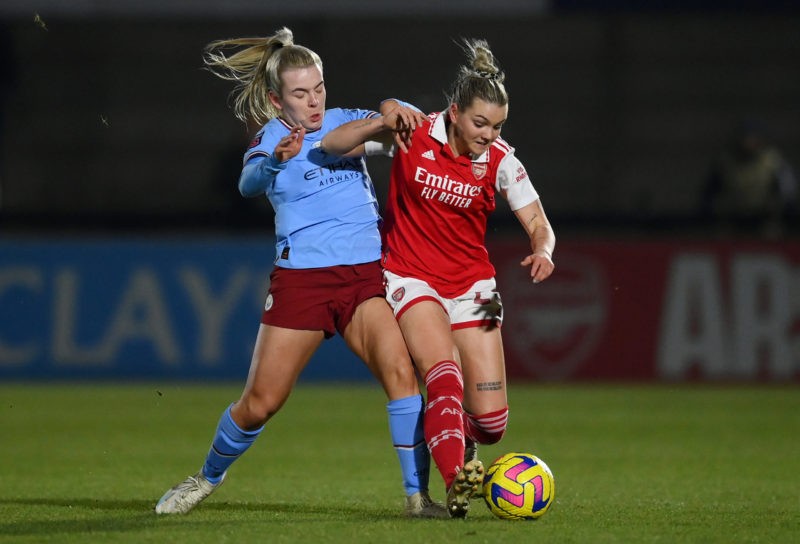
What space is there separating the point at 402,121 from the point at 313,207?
55cm

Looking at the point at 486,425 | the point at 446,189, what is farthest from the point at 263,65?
the point at 486,425

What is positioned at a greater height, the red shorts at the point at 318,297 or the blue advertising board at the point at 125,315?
the red shorts at the point at 318,297

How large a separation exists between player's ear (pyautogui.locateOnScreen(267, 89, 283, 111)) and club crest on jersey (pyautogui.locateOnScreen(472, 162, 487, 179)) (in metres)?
0.83

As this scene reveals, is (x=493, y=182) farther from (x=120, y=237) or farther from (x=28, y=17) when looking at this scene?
(x=28, y=17)

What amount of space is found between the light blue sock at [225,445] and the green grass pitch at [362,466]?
19cm

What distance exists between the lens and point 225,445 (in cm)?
589

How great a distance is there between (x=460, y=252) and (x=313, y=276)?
68cm

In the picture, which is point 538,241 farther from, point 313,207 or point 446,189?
point 313,207

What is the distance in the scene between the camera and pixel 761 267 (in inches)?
501

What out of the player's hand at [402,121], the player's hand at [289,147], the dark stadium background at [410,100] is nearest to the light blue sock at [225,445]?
the player's hand at [289,147]

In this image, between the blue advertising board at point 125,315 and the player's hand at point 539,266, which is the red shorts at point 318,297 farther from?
the blue advertising board at point 125,315

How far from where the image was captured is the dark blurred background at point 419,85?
46.5 feet

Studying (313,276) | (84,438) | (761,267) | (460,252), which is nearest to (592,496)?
(460,252)

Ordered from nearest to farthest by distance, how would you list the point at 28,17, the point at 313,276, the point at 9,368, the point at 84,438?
the point at 313,276 < the point at 84,438 < the point at 9,368 < the point at 28,17
